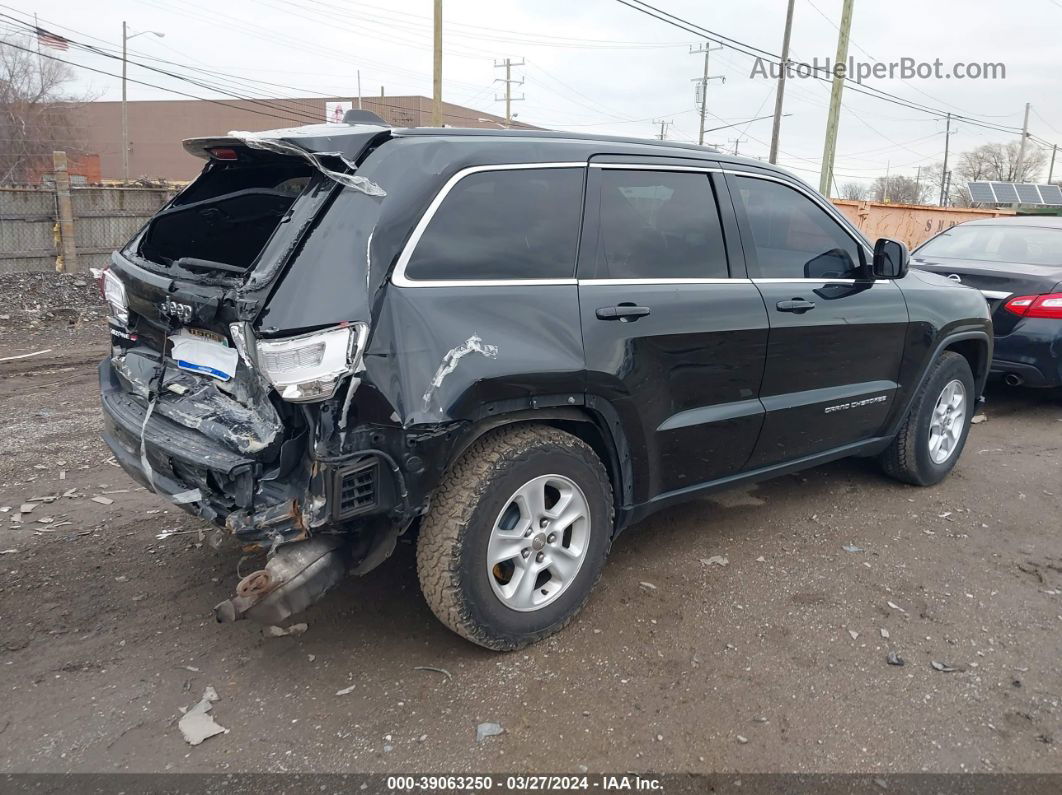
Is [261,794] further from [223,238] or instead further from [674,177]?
[674,177]

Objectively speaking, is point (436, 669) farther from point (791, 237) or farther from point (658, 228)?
point (791, 237)

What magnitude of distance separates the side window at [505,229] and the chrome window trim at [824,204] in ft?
3.48

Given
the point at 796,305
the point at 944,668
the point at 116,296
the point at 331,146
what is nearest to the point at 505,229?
the point at 331,146

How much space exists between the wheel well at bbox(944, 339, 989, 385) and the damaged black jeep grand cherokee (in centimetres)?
164

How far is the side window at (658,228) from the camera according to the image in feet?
10.7

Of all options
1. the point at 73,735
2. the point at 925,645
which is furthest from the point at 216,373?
the point at 925,645

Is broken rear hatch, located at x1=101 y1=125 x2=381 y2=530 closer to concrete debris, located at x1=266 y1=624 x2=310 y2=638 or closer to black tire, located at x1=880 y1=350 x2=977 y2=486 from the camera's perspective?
concrete debris, located at x1=266 y1=624 x2=310 y2=638

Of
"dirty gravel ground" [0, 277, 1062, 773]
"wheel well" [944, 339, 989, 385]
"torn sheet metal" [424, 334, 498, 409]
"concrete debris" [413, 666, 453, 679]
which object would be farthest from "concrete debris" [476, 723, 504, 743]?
"wheel well" [944, 339, 989, 385]

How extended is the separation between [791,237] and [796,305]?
0.42 m

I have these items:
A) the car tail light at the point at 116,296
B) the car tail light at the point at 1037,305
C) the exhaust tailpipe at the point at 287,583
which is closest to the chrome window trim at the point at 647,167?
the exhaust tailpipe at the point at 287,583

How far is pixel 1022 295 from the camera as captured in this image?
6.51 m

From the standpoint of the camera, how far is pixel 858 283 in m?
4.23

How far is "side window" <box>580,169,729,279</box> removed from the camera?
326 centimetres

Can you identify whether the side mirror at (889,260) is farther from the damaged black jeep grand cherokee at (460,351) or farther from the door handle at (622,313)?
the door handle at (622,313)
